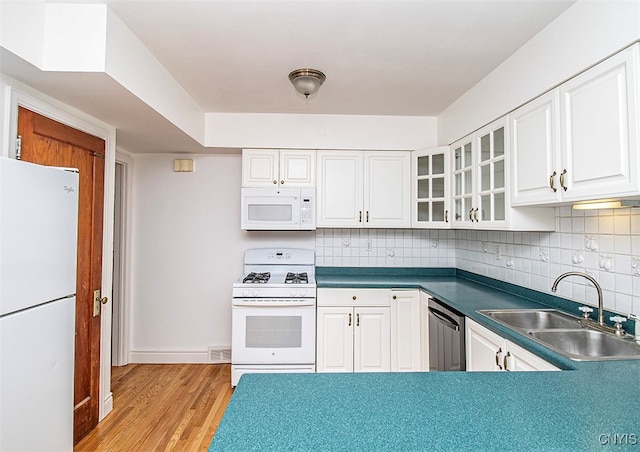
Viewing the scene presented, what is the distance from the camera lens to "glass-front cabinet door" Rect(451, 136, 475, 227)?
105 inches

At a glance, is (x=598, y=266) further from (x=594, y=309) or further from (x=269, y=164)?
(x=269, y=164)

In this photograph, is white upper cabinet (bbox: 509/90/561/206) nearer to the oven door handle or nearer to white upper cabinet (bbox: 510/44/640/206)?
white upper cabinet (bbox: 510/44/640/206)

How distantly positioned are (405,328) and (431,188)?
128 centimetres

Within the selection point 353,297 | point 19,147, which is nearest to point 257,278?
point 353,297

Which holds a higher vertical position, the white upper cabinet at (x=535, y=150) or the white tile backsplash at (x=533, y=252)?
the white upper cabinet at (x=535, y=150)

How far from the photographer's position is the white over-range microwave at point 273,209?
3199mm

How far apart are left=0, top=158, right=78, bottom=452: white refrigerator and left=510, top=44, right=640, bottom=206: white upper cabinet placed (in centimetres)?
234

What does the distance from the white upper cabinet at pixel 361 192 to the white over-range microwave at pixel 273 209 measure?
188 mm

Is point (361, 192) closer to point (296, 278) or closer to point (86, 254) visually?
point (296, 278)

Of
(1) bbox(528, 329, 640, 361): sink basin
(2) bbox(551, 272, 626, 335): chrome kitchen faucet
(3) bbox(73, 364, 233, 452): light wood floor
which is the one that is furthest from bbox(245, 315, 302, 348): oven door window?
(2) bbox(551, 272, 626, 335): chrome kitchen faucet

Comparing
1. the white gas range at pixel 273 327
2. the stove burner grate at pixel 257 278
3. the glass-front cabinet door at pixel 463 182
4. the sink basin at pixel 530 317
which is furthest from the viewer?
the stove burner grate at pixel 257 278

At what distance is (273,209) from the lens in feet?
10.5

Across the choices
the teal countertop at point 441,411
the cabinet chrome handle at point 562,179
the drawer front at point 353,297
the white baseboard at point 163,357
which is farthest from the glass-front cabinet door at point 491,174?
the white baseboard at point 163,357

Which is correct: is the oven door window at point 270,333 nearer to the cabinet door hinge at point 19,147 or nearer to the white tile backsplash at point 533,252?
the white tile backsplash at point 533,252
